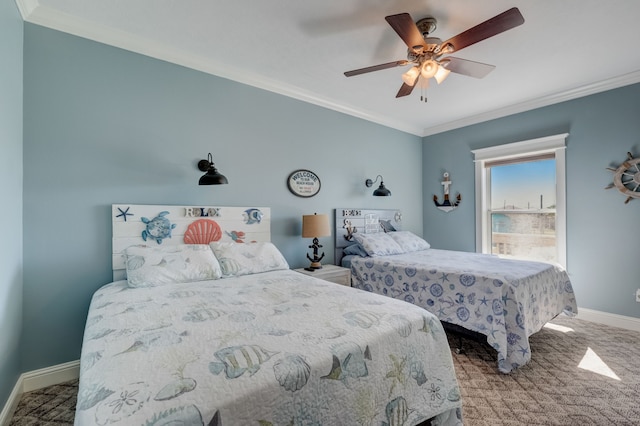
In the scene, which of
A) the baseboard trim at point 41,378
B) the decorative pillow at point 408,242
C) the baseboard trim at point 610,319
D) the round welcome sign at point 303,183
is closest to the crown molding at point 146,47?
the round welcome sign at point 303,183

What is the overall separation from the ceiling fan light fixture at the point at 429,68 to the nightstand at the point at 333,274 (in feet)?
6.59

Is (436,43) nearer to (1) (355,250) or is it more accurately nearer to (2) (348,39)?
(2) (348,39)

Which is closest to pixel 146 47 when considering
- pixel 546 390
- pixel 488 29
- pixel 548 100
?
pixel 488 29

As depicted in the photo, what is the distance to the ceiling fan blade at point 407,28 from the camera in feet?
5.41

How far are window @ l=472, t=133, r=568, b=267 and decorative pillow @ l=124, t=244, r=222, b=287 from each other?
374 centimetres

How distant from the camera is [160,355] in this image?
39.6 inches

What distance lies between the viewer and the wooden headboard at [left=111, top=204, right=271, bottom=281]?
2234mm

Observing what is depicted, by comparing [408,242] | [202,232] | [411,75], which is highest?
[411,75]

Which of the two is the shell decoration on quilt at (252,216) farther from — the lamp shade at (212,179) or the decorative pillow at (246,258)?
the lamp shade at (212,179)

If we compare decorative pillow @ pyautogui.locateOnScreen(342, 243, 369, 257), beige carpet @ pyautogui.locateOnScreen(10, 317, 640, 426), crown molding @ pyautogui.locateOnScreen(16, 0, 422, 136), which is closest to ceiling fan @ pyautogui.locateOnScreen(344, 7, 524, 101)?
crown molding @ pyautogui.locateOnScreen(16, 0, 422, 136)

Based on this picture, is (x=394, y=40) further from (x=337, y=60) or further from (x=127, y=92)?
(x=127, y=92)

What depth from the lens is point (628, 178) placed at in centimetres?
295

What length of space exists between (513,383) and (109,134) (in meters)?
3.61

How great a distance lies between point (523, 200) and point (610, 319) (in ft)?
5.22
